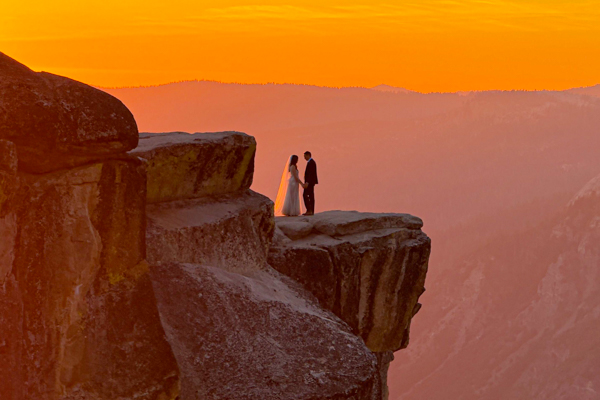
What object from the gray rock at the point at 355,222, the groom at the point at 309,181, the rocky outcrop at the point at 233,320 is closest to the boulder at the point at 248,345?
the rocky outcrop at the point at 233,320

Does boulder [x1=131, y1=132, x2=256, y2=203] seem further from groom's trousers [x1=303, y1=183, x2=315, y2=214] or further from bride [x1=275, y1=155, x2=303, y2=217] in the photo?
groom's trousers [x1=303, y1=183, x2=315, y2=214]

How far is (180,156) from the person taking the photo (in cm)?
1933

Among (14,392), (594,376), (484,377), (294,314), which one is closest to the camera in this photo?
(14,392)

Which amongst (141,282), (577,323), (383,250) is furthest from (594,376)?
(141,282)

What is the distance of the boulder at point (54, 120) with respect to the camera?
1250cm

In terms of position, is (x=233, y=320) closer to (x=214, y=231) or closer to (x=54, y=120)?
(x=214, y=231)

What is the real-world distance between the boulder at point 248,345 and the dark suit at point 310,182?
363 inches

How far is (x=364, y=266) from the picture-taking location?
79.0ft

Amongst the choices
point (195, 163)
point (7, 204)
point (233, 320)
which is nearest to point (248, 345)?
point (233, 320)

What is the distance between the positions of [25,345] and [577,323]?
184m

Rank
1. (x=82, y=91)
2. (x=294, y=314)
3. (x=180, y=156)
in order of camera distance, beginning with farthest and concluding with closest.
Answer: (x=180, y=156) < (x=294, y=314) < (x=82, y=91)

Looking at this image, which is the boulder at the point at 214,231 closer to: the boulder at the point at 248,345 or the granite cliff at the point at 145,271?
the granite cliff at the point at 145,271

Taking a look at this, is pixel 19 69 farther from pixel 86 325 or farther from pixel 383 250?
pixel 383 250

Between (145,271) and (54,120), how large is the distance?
331 cm
